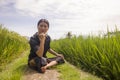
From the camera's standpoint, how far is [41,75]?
5891 millimetres

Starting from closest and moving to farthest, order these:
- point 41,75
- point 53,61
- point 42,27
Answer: point 41,75, point 42,27, point 53,61

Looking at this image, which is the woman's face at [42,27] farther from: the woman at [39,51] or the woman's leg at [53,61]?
the woman's leg at [53,61]

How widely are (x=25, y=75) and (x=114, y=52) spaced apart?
2.40 metres

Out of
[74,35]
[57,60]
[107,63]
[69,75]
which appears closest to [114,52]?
[107,63]

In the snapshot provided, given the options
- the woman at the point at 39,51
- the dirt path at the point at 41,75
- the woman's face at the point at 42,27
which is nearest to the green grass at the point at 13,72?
the dirt path at the point at 41,75

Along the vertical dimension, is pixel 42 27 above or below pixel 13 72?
above

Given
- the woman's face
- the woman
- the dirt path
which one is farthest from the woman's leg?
Answer: the woman's face

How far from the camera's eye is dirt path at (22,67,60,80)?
5633mm

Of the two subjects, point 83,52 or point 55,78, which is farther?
point 83,52

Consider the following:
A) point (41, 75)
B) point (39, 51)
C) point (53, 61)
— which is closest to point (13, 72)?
point (41, 75)

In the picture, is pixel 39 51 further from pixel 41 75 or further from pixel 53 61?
pixel 53 61

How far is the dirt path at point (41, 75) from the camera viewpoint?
5633 millimetres

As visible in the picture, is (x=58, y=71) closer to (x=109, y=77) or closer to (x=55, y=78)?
(x=55, y=78)

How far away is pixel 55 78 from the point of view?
566 centimetres
